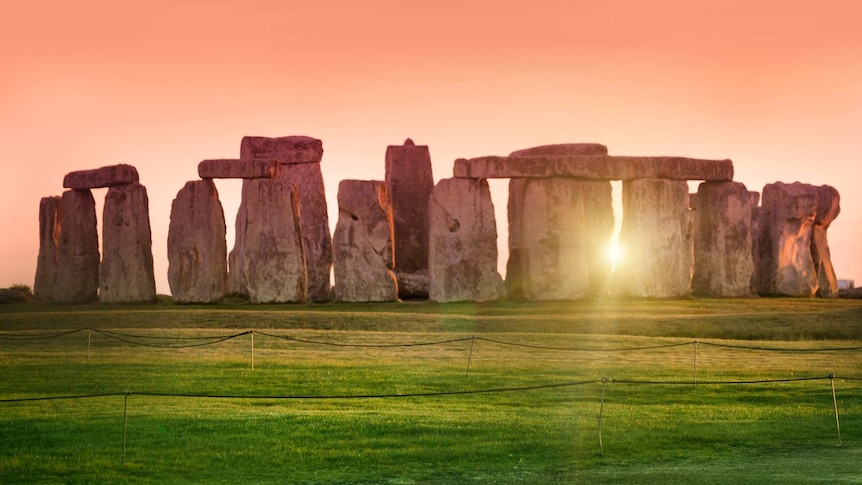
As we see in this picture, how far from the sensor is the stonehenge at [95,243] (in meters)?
36.7

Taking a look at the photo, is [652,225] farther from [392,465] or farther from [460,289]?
[392,465]

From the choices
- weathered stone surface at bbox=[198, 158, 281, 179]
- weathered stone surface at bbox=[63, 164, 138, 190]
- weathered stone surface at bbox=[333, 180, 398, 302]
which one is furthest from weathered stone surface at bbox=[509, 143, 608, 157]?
weathered stone surface at bbox=[63, 164, 138, 190]

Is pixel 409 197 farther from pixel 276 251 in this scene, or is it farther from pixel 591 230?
pixel 276 251

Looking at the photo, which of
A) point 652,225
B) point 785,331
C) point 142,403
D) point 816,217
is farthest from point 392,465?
point 816,217

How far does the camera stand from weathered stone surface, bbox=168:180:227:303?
3519 cm

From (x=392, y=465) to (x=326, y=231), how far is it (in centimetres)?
2368

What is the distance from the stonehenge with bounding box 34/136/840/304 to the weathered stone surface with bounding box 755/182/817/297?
0.05 metres

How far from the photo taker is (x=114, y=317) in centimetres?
3152

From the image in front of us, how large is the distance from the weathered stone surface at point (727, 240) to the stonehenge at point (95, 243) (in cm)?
1655

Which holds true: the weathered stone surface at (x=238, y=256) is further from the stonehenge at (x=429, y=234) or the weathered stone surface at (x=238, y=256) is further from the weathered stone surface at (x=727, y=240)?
the weathered stone surface at (x=727, y=240)

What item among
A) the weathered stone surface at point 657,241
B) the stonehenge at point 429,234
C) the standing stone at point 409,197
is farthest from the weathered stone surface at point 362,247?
the weathered stone surface at point 657,241

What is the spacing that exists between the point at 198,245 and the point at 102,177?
4456 mm

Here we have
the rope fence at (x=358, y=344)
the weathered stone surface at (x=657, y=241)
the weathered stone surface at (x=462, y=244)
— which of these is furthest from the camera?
the weathered stone surface at (x=657, y=241)

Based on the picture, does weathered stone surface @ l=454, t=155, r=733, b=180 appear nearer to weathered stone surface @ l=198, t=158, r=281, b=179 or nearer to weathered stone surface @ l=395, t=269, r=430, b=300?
weathered stone surface @ l=395, t=269, r=430, b=300
